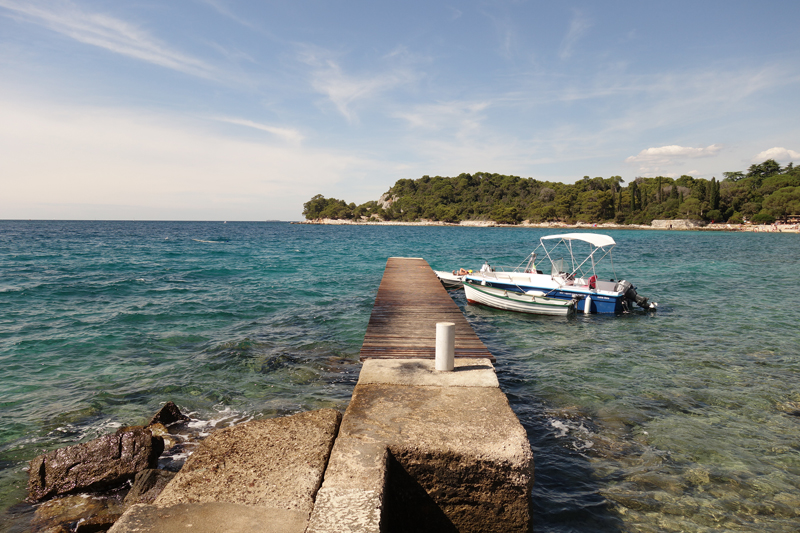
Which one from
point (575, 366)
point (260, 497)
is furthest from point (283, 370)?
point (575, 366)

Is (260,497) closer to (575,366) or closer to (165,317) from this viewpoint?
(575,366)

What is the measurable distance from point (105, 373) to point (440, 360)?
8165mm

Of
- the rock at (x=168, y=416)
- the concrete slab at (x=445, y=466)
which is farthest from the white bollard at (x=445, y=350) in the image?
the rock at (x=168, y=416)

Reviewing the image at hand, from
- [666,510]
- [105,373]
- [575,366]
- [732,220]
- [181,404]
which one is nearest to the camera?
[666,510]

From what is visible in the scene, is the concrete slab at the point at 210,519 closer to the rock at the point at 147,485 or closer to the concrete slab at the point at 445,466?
the concrete slab at the point at 445,466

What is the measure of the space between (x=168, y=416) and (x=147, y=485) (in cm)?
241

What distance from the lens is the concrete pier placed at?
353 cm

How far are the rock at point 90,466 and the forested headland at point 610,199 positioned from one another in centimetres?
13156

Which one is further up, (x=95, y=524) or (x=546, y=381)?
(x=95, y=524)

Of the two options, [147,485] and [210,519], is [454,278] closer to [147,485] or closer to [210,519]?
[147,485]

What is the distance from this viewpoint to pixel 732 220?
107562 millimetres

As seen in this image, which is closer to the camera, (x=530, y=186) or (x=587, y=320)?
(x=587, y=320)

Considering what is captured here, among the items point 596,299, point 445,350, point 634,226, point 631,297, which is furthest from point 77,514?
point 634,226

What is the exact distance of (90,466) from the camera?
533 cm
